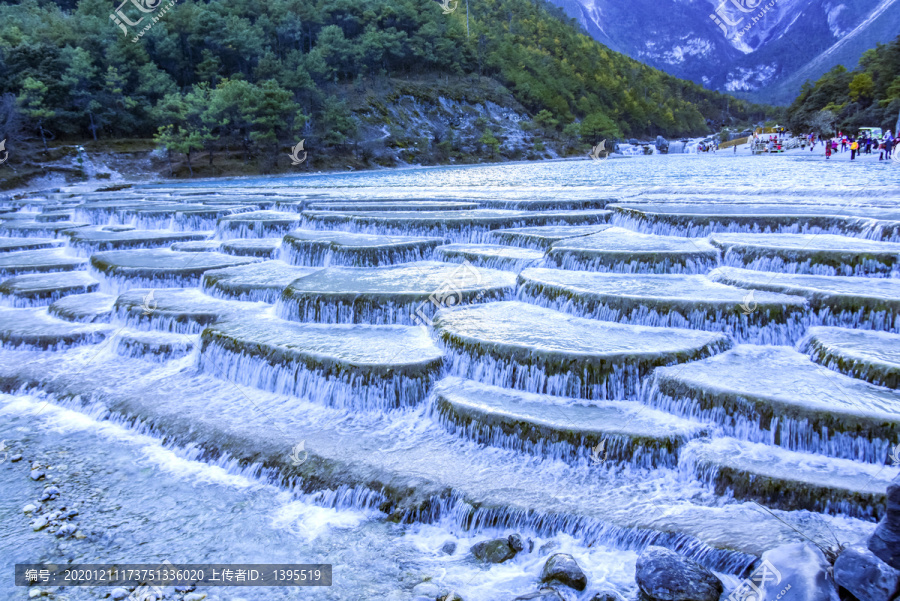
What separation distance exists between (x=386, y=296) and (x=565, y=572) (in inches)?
245

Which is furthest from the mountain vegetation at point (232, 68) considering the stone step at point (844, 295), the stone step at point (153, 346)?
the stone step at point (844, 295)

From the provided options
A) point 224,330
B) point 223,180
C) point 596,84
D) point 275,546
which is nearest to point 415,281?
point 224,330

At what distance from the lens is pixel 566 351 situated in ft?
25.3

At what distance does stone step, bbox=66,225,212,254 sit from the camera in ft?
57.1

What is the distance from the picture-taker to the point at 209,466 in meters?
7.43

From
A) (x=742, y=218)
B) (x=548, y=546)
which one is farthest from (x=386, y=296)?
(x=742, y=218)

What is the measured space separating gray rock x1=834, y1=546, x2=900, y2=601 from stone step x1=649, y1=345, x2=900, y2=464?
187 centimetres

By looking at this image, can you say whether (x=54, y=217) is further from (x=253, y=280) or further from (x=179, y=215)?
(x=253, y=280)

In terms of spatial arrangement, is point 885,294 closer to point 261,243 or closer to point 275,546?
point 275,546

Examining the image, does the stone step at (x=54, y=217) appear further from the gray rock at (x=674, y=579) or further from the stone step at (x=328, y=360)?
the gray rock at (x=674, y=579)

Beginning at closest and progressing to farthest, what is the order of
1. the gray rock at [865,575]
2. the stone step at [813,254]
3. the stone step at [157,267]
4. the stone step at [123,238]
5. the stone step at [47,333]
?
the gray rock at [865,575] → the stone step at [813,254] → the stone step at [47,333] → the stone step at [157,267] → the stone step at [123,238]

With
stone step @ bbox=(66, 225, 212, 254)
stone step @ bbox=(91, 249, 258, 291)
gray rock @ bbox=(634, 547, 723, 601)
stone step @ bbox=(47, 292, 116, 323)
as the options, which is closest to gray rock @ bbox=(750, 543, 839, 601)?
gray rock @ bbox=(634, 547, 723, 601)

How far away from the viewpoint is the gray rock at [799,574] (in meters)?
4.30

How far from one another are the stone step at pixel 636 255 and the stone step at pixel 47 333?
29.6 ft
